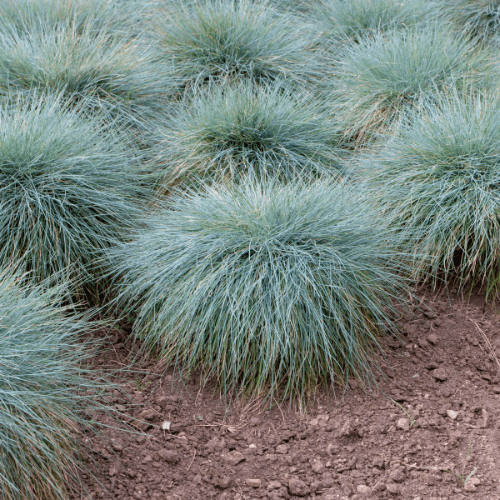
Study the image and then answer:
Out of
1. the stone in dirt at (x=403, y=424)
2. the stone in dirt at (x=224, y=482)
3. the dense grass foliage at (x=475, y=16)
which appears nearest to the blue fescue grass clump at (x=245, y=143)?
the stone in dirt at (x=403, y=424)

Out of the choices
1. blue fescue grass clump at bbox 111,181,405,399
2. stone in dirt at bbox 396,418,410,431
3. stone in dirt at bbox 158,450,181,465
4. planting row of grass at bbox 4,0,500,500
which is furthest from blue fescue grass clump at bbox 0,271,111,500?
stone in dirt at bbox 396,418,410,431

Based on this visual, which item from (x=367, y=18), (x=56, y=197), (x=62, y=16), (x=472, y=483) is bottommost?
(x=472, y=483)

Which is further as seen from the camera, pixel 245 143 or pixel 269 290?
pixel 245 143

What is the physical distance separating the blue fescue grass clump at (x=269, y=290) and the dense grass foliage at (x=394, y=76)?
145 centimetres

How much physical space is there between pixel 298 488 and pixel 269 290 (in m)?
0.93

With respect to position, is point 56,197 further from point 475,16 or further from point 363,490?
point 475,16

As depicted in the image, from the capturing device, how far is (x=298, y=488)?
269 centimetres

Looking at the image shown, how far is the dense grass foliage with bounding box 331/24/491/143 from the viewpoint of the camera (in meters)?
4.71

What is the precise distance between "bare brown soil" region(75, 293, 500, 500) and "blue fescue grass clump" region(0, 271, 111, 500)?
0.17 meters

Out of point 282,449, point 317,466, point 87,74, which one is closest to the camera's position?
point 317,466

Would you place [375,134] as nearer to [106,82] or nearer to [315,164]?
[315,164]

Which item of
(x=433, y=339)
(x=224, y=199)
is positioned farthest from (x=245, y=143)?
(x=433, y=339)

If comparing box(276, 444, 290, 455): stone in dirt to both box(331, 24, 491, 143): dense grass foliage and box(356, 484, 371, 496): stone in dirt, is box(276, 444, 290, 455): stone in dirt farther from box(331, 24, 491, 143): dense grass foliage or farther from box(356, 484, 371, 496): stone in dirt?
box(331, 24, 491, 143): dense grass foliage

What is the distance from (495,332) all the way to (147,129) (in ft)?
9.39
